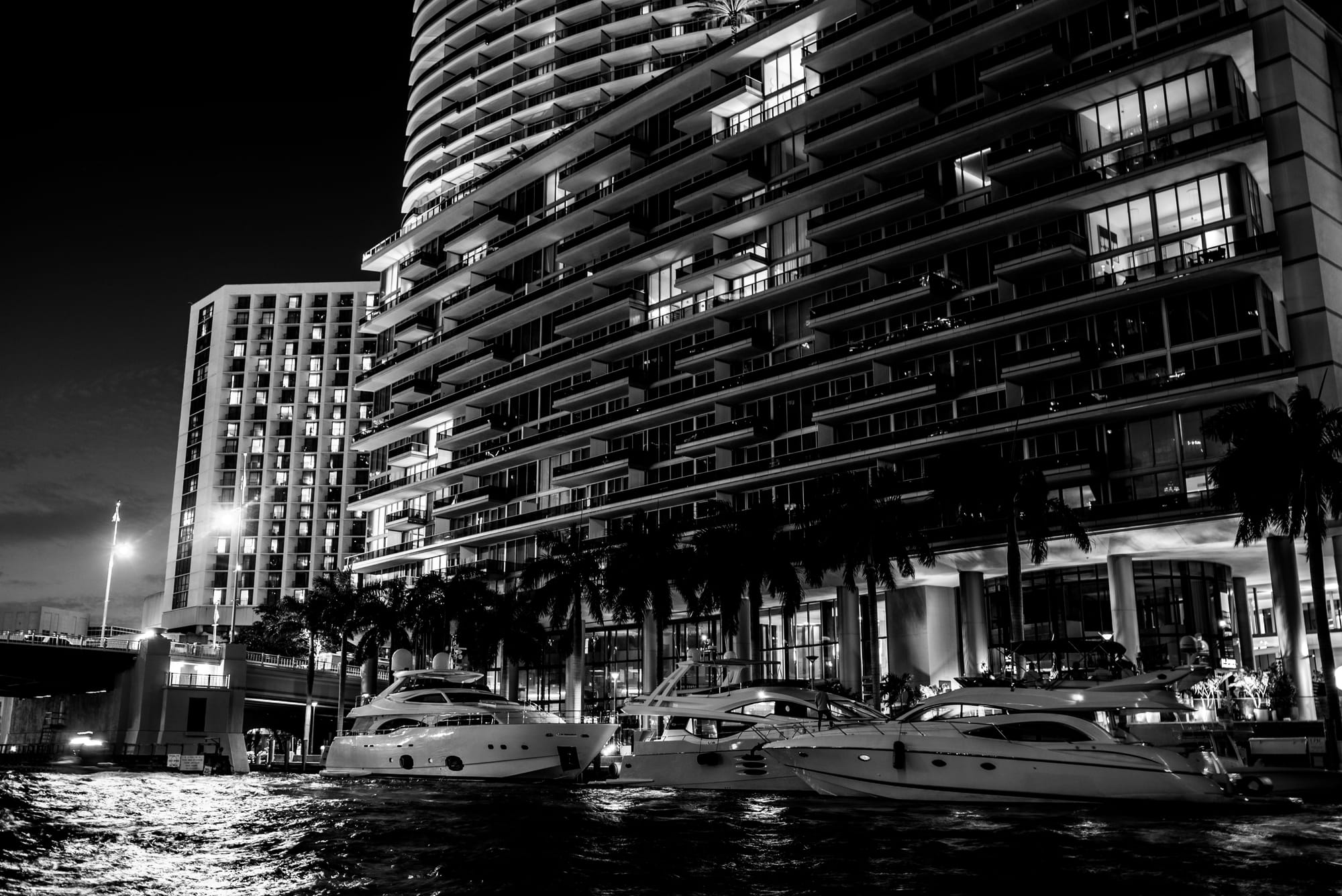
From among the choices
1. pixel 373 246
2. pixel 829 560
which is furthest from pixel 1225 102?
pixel 373 246

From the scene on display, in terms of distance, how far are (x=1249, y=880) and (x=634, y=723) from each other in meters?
49.5

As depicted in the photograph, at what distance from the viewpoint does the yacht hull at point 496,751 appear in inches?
1609

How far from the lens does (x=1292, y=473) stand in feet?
132

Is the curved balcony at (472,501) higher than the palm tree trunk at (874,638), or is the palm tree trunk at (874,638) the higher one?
the curved balcony at (472,501)

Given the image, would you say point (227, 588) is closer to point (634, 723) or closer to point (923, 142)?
point (634, 723)

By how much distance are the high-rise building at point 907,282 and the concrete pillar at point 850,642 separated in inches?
13.8

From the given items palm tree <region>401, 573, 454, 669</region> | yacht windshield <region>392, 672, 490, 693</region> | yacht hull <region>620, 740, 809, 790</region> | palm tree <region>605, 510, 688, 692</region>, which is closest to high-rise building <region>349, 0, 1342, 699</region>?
palm tree <region>605, 510, 688, 692</region>

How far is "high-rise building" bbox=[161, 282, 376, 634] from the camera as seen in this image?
7077 inches

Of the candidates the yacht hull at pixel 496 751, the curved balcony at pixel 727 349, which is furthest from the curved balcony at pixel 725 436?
the yacht hull at pixel 496 751

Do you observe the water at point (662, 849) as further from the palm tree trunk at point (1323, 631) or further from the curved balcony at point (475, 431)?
the curved balcony at point (475, 431)

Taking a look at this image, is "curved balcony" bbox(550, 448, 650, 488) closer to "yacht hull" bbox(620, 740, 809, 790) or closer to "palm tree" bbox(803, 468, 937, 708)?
"palm tree" bbox(803, 468, 937, 708)

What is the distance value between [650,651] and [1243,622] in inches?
1515

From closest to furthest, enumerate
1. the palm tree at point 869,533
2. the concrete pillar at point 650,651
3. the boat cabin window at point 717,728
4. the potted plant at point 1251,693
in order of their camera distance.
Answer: the boat cabin window at point 717,728
the potted plant at point 1251,693
the palm tree at point 869,533
the concrete pillar at point 650,651

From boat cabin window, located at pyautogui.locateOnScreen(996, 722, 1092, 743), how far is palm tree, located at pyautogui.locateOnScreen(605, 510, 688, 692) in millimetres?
34585
